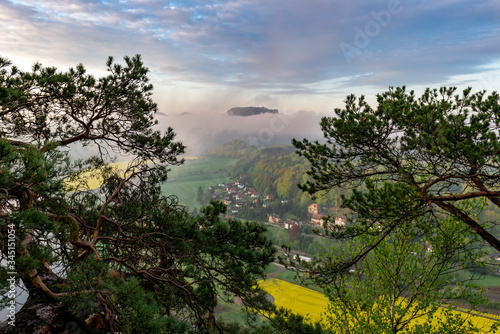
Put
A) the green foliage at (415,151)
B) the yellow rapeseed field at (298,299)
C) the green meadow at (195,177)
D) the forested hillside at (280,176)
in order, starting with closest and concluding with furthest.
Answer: the green foliage at (415,151) < the yellow rapeseed field at (298,299) < the green meadow at (195,177) < the forested hillside at (280,176)

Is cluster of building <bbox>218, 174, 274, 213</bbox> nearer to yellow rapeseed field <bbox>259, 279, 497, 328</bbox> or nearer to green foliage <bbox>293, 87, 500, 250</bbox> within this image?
yellow rapeseed field <bbox>259, 279, 497, 328</bbox>

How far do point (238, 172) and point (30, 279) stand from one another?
131 m

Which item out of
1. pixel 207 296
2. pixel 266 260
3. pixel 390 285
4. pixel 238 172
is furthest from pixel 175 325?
pixel 238 172

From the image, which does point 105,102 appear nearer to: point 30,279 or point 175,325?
point 30,279

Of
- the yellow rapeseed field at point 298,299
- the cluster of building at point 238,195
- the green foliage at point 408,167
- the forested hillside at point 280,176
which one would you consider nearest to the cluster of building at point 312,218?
the forested hillside at point 280,176

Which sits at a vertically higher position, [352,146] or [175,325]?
[352,146]

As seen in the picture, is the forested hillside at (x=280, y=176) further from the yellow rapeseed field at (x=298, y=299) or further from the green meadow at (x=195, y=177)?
the yellow rapeseed field at (x=298, y=299)

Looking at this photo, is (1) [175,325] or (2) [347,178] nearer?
(1) [175,325]

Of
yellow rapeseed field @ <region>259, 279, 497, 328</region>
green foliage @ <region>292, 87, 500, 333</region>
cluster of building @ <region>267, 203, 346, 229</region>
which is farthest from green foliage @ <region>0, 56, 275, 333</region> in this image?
cluster of building @ <region>267, 203, 346, 229</region>

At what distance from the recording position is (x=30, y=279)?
3750mm

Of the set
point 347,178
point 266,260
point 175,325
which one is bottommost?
point 175,325

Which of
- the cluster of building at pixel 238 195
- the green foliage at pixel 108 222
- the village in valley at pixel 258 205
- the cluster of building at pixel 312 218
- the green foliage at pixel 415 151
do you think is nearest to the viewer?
the green foliage at pixel 108 222

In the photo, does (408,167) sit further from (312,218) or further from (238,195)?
(238,195)

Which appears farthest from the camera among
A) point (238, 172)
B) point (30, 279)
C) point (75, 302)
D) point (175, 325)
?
point (238, 172)
